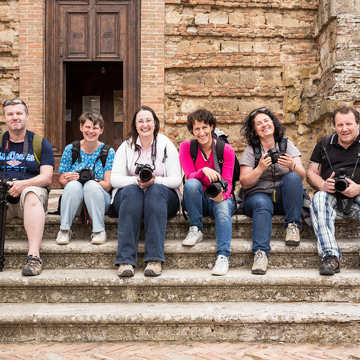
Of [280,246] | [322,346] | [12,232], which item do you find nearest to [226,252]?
[280,246]

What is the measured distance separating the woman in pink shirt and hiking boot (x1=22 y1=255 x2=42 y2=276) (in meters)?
1.24

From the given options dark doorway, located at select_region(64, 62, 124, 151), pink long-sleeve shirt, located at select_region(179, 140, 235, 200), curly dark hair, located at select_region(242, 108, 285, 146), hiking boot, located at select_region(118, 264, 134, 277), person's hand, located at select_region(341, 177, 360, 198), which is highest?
dark doorway, located at select_region(64, 62, 124, 151)

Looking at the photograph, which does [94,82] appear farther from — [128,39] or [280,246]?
[280,246]

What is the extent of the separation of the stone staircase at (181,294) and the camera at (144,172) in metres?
0.60

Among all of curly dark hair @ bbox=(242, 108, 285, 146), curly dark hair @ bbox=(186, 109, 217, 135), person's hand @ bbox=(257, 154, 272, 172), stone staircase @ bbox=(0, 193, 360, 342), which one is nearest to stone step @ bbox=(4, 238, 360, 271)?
stone staircase @ bbox=(0, 193, 360, 342)

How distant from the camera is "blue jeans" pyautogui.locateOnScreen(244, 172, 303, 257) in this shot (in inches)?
139

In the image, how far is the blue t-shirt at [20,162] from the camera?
12.4 feet

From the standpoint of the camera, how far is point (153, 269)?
330 centimetres

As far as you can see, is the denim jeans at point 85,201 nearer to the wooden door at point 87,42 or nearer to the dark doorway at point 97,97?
the wooden door at point 87,42

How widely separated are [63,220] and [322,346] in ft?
7.74

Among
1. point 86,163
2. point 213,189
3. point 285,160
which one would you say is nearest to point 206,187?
point 213,189

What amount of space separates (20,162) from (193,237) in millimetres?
1752

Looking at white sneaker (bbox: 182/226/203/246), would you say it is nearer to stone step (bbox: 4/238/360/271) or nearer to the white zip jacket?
stone step (bbox: 4/238/360/271)

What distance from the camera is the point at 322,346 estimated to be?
9.46 ft
